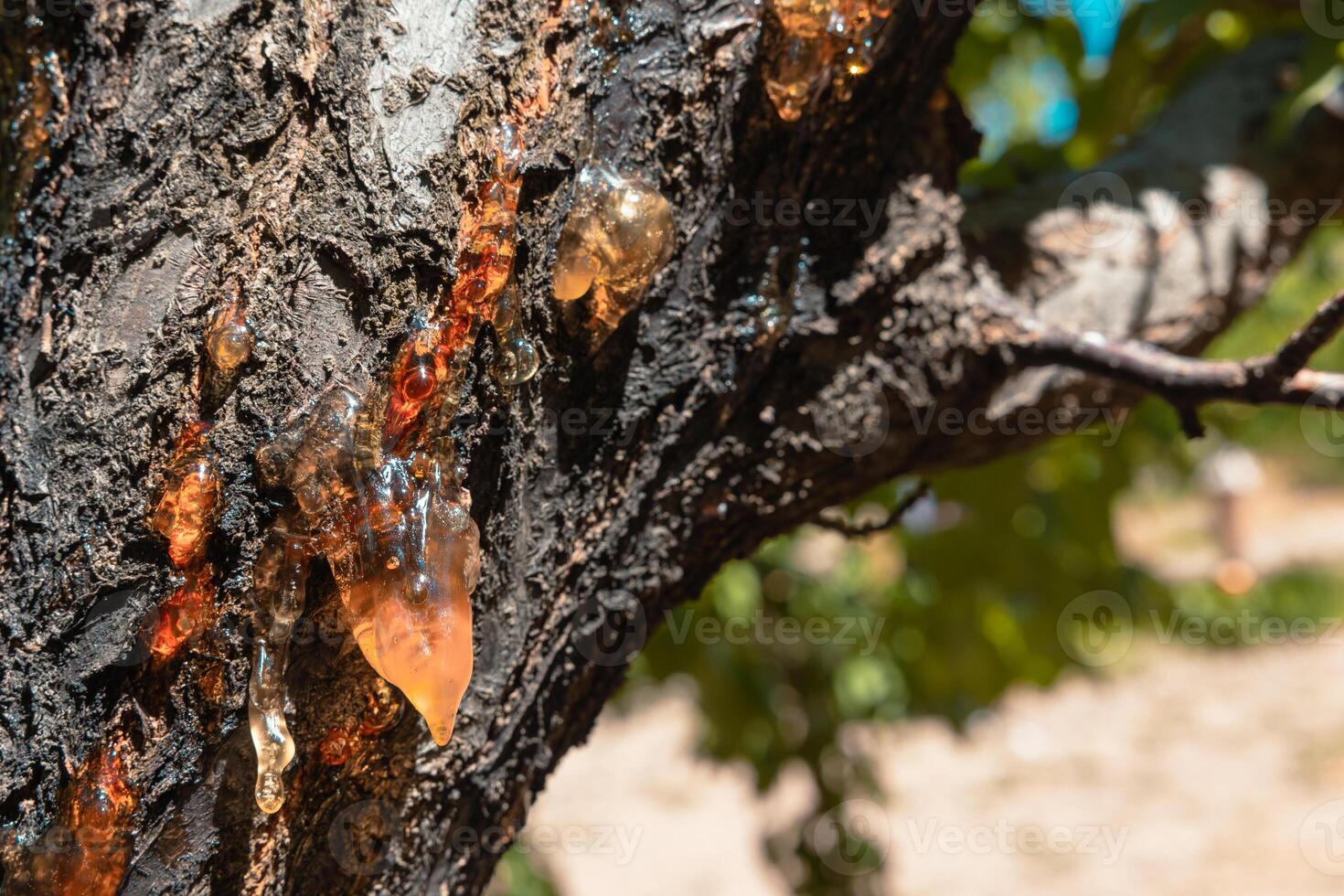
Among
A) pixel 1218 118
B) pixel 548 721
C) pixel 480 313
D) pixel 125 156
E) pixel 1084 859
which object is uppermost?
pixel 125 156

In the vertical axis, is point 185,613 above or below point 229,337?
below

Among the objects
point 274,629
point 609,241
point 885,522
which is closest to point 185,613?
point 274,629

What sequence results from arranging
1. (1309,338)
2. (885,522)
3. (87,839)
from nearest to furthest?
1. (87,839)
2. (1309,338)
3. (885,522)

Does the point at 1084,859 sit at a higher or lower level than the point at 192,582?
lower

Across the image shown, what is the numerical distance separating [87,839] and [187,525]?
19 cm

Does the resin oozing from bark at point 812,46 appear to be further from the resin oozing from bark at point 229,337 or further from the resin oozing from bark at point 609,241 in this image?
the resin oozing from bark at point 229,337

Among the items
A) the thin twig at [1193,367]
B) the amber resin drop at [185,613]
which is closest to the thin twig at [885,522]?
the thin twig at [1193,367]

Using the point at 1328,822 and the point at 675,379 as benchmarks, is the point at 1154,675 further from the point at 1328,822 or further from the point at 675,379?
the point at 675,379

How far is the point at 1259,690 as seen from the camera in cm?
633

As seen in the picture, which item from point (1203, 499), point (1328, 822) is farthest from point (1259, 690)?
point (1203, 499)

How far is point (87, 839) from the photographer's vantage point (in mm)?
658

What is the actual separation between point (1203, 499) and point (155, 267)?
34.2 feet

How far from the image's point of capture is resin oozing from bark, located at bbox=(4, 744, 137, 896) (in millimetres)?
649

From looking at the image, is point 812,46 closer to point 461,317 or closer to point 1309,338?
point 461,317
